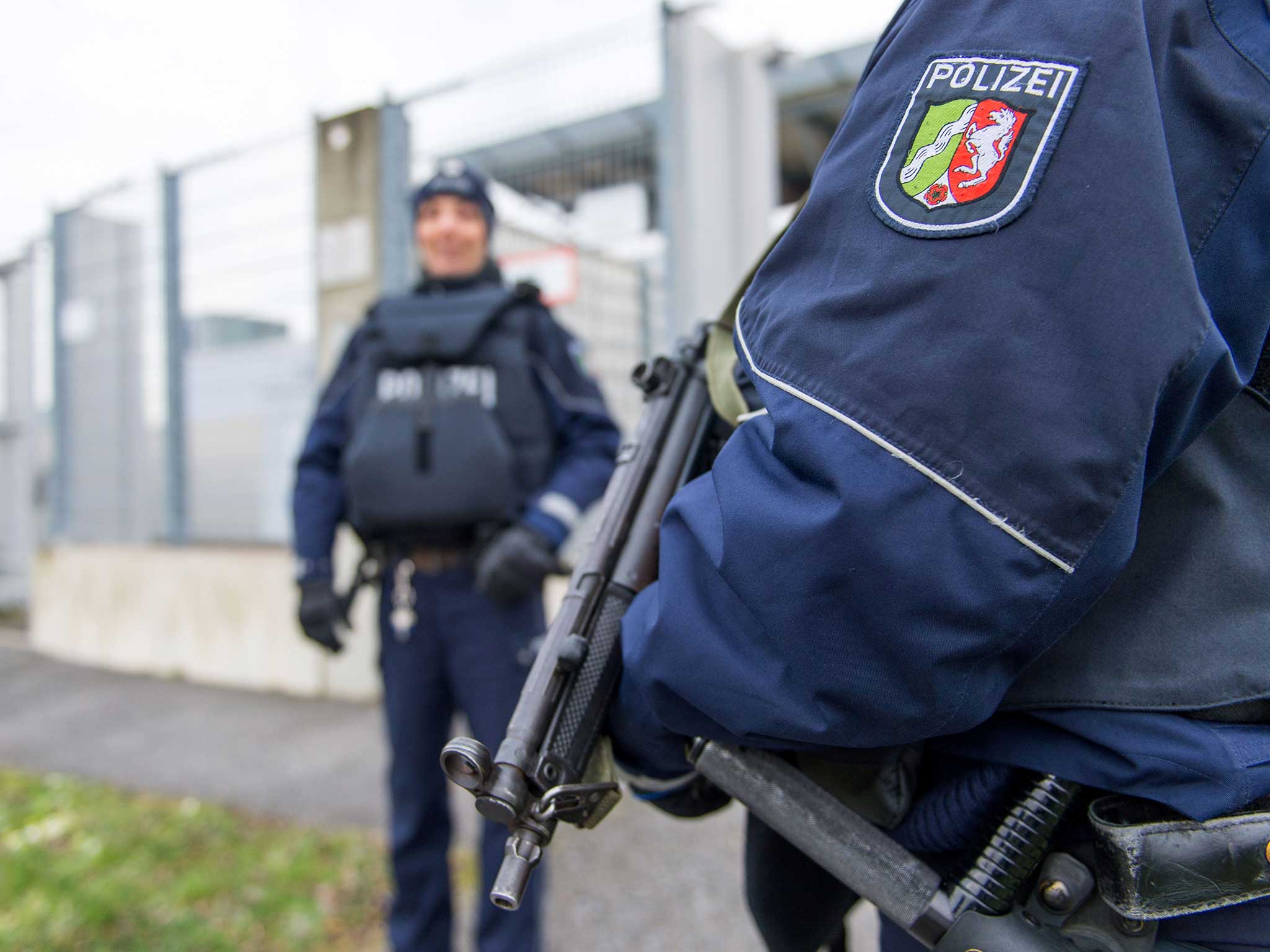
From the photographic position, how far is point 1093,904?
792 mm

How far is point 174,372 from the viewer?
5.18 meters

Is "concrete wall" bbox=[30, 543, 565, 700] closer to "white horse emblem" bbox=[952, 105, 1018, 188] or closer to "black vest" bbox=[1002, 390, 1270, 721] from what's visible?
"black vest" bbox=[1002, 390, 1270, 721]

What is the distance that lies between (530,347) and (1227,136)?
180cm

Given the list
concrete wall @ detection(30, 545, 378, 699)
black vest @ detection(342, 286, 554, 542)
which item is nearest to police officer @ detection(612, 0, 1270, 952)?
black vest @ detection(342, 286, 554, 542)

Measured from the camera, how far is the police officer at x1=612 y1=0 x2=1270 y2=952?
654 millimetres

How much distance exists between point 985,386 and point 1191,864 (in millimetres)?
453

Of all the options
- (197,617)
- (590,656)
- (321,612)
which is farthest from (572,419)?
(197,617)

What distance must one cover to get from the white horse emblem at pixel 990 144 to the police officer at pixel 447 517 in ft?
4.95

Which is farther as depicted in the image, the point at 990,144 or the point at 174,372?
the point at 174,372

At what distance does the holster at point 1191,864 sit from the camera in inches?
28.7

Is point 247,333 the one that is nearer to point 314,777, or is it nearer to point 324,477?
point 314,777

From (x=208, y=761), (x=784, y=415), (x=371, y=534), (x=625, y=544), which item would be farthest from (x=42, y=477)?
(x=784, y=415)

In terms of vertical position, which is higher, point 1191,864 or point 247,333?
point 247,333

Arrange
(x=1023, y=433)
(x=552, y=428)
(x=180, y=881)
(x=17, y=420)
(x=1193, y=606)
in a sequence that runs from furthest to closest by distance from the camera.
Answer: (x=17, y=420) < (x=180, y=881) < (x=552, y=428) < (x=1193, y=606) < (x=1023, y=433)
